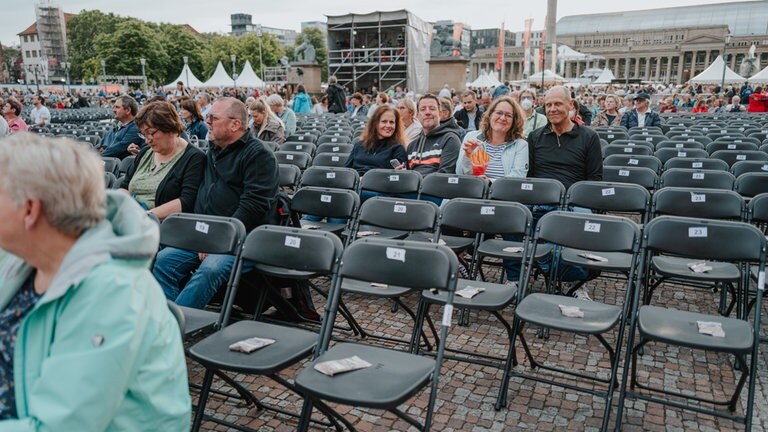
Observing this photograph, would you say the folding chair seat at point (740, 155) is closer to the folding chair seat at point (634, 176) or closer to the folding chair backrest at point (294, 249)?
the folding chair seat at point (634, 176)

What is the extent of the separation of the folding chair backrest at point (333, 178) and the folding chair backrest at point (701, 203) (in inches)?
117

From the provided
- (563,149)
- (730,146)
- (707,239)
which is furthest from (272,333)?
(730,146)

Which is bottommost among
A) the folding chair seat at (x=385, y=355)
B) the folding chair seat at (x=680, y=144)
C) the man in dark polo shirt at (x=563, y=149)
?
the folding chair seat at (x=385, y=355)

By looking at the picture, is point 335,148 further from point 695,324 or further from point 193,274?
point 695,324

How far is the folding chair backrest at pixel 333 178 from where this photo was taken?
20.4ft

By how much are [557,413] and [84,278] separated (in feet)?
9.20

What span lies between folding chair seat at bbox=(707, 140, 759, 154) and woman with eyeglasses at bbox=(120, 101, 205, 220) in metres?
8.12

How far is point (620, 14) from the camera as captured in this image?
132000 mm

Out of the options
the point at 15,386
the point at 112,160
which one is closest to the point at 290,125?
the point at 112,160

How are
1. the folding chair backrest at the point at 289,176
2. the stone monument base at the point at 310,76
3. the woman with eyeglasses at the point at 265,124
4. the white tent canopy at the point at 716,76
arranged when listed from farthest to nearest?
the white tent canopy at the point at 716,76, the stone monument base at the point at 310,76, the woman with eyeglasses at the point at 265,124, the folding chair backrest at the point at 289,176

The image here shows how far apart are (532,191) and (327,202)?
1935mm

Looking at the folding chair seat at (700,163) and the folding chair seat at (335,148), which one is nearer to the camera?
the folding chair seat at (700,163)

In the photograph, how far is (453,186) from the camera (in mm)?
5871

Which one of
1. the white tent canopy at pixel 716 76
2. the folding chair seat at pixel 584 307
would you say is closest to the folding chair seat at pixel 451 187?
the folding chair seat at pixel 584 307
